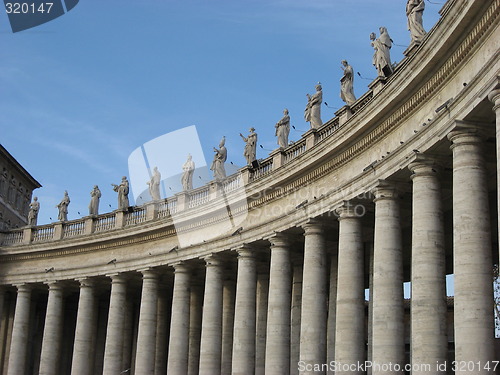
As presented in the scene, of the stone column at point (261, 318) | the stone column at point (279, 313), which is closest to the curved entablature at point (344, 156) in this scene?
the stone column at point (279, 313)

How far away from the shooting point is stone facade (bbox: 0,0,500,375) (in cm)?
3431

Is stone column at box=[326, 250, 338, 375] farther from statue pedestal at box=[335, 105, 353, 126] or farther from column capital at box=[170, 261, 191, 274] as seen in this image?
column capital at box=[170, 261, 191, 274]

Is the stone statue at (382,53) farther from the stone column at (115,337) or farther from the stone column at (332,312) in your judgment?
the stone column at (115,337)

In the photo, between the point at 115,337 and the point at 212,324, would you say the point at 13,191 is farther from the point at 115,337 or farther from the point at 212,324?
the point at 212,324

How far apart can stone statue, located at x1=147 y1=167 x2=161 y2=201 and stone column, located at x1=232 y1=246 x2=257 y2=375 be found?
19.1 metres

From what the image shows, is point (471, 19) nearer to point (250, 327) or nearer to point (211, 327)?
point (250, 327)

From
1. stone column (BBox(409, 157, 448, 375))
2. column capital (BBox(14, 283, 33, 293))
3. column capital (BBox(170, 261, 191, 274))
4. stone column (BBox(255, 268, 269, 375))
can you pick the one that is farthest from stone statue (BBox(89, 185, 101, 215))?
stone column (BBox(409, 157, 448, 375))

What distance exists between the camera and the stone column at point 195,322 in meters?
73.5

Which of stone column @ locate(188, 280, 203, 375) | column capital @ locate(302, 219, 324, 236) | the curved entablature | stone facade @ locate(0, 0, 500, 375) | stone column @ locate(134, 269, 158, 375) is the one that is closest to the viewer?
stone facade @ locate(0, 0, 500, 375)

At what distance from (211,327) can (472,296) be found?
108ft

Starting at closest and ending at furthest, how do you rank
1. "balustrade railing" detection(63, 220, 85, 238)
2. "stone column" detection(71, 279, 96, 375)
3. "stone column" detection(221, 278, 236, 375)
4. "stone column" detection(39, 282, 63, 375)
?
"stone column" detection(221, 278, 236, 375) < "stone column" detection(71, 279, 96, 375) < "stone column" detection(39, 282, 63, 375) < "balustrade railing" detection(63, 220, 85, 238)

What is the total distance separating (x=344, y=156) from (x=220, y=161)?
23.1m

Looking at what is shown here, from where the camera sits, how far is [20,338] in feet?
258

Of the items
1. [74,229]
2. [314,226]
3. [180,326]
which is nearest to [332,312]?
[314,226]
